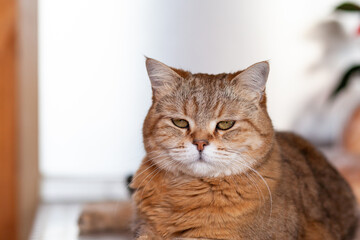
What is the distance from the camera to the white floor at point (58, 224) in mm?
2287

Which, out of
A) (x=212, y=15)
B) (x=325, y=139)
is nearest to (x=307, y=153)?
(x=212, y=15)

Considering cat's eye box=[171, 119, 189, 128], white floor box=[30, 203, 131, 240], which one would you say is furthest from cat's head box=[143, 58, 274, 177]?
white floor box=[30, 203, 131, 240]

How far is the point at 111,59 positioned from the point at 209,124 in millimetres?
2170

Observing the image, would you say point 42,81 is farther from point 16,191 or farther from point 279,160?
point 279,160

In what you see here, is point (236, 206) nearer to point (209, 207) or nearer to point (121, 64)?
point (209, 207)

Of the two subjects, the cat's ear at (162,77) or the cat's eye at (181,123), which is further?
the cat's ear at (162,77)

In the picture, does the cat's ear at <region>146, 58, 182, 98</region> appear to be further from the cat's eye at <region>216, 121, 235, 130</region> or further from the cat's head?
the cat's eye at <region>216, 121, 235, 130</region>

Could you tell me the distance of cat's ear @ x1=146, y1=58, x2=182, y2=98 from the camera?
70.7 inches

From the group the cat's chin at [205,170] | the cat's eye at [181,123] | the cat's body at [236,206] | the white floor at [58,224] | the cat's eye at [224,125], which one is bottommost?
the white floor at [58,224]

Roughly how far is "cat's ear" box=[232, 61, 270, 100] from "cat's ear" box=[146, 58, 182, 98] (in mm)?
215

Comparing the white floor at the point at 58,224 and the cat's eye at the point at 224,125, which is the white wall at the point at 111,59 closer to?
the white floor at the point at 58,224

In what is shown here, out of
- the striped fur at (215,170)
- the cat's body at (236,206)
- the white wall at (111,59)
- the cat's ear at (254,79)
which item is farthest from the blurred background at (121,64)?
the cat's ear at (254,79)

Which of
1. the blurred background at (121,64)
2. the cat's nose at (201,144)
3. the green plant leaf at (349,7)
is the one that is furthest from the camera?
the green plant leaf at (349,7)

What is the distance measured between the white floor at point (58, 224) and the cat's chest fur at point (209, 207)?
0.49m
